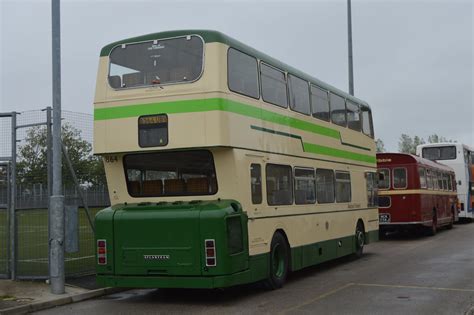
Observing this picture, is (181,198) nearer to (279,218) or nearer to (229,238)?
(229,238)

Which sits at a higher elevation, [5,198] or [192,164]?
[192,164]

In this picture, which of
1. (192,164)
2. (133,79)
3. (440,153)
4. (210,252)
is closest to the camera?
(210,252)

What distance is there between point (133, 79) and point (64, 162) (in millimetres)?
2706

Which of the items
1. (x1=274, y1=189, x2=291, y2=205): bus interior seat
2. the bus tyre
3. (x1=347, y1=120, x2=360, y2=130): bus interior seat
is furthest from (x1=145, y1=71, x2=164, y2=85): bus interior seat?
(x1=347, y1=120, x2=360, y2=130): bus interior seat

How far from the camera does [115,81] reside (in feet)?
34.7

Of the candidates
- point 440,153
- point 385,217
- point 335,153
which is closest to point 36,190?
point 335,153

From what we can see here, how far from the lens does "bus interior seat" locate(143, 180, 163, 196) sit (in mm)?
10484

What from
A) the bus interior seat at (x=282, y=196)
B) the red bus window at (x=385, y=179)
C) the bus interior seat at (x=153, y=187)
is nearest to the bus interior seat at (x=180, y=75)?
the bus interior seat at (x=153, y=187)

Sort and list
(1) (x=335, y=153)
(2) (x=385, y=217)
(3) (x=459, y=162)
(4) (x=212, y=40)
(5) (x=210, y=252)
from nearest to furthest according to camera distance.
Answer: (5) (x=210, y=252)
(4) (x=212, y=40)
(1) (x=335, y=153)
(2) (x=385, y=217)
(3) (x=459, y=162)

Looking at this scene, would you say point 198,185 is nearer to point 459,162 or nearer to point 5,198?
point 5,198

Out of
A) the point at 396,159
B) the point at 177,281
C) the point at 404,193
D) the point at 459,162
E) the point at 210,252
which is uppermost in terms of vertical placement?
the point at 459,162

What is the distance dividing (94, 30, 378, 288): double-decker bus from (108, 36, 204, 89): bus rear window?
0.06ft

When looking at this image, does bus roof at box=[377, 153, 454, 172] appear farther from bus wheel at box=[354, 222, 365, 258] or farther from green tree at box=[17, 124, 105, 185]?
green tree at box=[17, 124, 105, 185]

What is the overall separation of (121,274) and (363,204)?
28.0 feet
